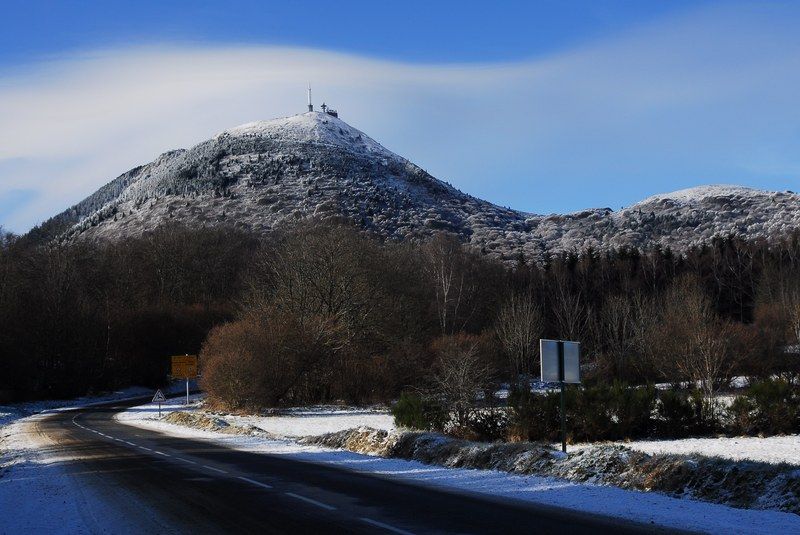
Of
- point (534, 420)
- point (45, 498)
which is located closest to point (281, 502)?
point (45, 498)

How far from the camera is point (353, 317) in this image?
1949 inches

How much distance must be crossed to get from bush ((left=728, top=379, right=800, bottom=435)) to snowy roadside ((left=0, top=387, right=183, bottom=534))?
780 inches

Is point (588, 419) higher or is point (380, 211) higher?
point (380, 211)

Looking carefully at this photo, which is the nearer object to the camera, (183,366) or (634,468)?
(634,468)

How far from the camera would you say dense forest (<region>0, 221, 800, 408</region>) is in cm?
4306

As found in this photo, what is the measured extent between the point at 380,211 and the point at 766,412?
143 metres

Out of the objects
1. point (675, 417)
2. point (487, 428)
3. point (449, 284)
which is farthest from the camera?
point (449, 284)

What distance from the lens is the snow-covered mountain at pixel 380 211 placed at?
15762 centimetres

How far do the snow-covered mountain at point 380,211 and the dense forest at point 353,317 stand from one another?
54703 mm

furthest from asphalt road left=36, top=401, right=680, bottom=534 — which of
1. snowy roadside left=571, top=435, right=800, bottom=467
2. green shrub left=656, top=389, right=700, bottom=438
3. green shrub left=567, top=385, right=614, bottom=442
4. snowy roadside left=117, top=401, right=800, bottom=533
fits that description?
green shrub left=656, top=389, right=700, bottom=438

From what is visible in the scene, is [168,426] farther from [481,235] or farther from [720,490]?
[481,235]

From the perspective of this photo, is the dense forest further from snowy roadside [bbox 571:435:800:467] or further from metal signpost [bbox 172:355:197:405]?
snowy roadside [bbox 571:435:800:467]

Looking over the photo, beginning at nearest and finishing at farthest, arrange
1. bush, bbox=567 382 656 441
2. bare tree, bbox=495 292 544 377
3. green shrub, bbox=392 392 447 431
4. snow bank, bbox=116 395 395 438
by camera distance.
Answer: bush, bbox=567 382 656 441 → green shrub, bbox=392 392 447 431 → snow bank, bbox=116 395 395 438 → bare tree, bbox=495 292 544 377

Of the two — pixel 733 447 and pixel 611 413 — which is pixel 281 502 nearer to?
pixel 733 447
